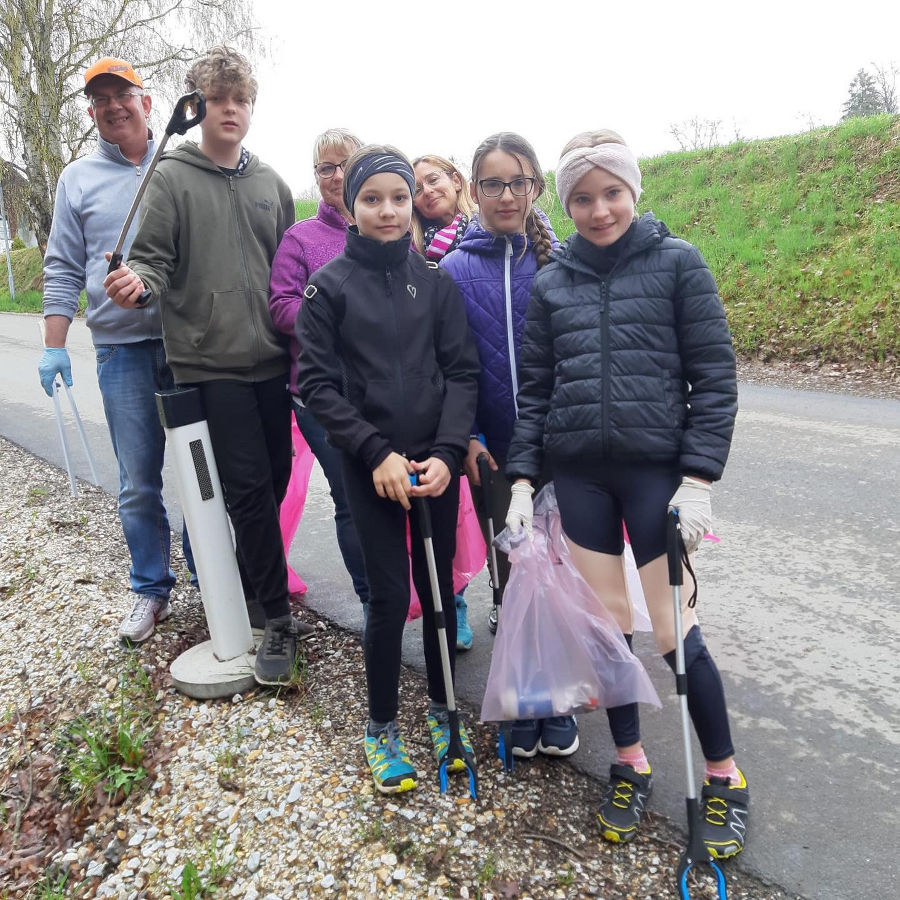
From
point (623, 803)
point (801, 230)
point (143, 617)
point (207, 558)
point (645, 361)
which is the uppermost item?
point (645, 361)

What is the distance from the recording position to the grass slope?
9398 millimetres

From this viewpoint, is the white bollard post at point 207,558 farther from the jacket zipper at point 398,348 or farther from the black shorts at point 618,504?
the black shorts at point 618,504

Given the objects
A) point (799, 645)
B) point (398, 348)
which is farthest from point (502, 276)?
point (799, 645)

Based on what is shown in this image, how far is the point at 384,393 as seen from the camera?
8.40 feet

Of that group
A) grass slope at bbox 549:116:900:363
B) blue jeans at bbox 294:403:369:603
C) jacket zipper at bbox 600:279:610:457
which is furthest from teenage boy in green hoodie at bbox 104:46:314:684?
grass slope at bbox 549:116:900:363

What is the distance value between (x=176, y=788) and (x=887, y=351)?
8501mm

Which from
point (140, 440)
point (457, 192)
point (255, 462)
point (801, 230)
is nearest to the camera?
point (255, 462)

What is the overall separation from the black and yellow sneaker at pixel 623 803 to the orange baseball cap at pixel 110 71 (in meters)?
3.28

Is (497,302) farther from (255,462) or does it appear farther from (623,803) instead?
(623,803)

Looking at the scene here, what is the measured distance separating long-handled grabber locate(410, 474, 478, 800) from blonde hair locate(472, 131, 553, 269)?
98 cm

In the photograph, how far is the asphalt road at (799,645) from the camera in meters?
2.31

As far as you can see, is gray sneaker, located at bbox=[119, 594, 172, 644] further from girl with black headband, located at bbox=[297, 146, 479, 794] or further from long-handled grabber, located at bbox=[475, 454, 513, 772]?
long-handled grabber, located at bbox=[475, 454, 513, 772]

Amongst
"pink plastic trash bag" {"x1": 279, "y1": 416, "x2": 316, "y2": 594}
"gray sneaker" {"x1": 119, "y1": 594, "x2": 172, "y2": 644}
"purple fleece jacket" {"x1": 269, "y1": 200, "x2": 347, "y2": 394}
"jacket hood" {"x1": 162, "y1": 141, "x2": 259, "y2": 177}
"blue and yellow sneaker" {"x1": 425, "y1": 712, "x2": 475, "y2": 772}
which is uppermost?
"jacket hood" {"x1": 162, "y1": 141, "x2": 259, "y2": 177}

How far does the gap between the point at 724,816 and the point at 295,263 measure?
7.92ft
